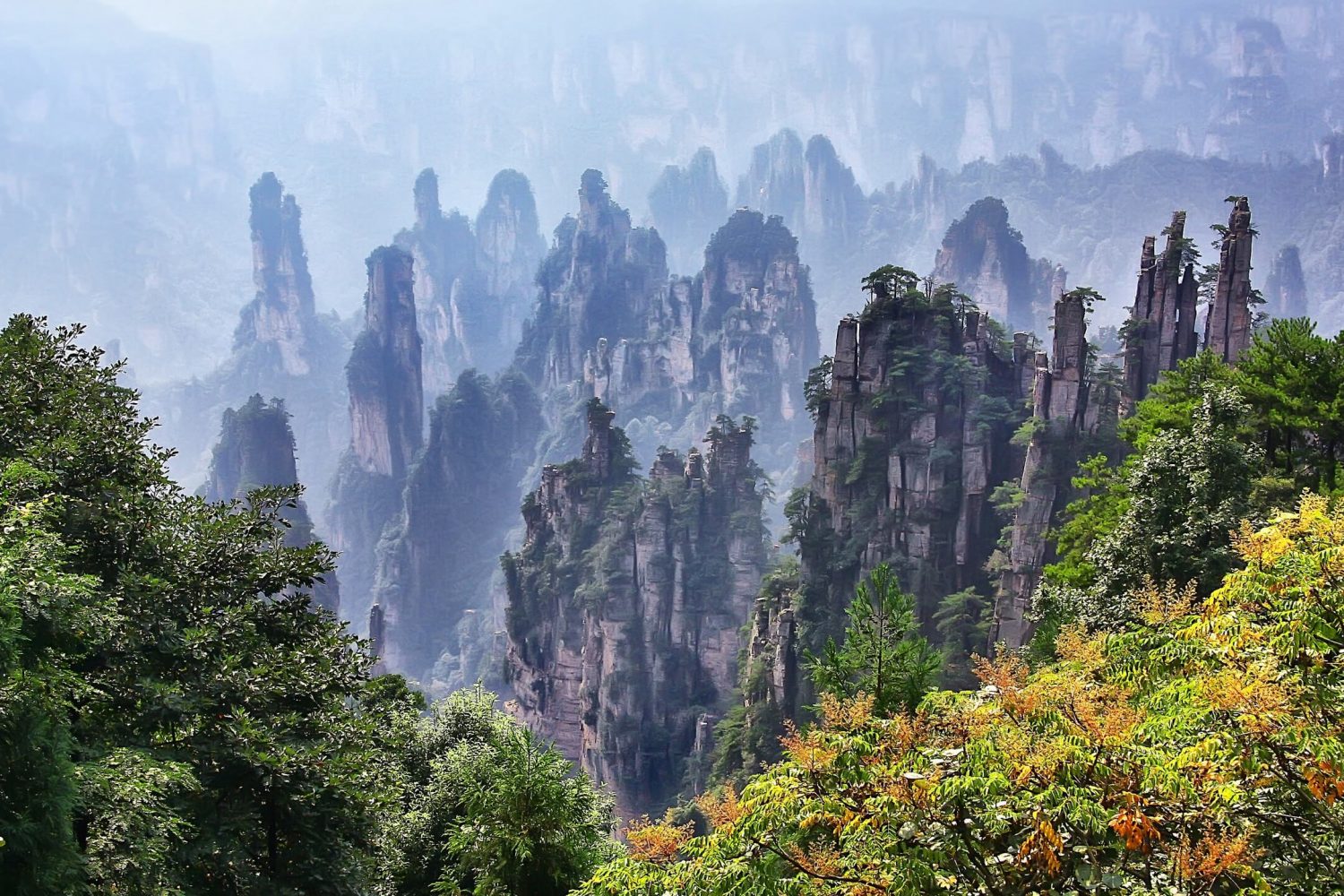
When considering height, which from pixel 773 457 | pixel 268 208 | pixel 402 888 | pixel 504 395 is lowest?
pixel 402 888

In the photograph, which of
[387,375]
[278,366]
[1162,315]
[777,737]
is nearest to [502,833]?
[777,737]

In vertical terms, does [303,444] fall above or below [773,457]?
above

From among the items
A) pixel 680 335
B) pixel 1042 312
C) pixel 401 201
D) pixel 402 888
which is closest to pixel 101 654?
pixel 402 888

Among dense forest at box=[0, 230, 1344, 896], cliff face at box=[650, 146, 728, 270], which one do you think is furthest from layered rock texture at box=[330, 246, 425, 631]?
dense forest at box=[0, 230, 1344, 896]

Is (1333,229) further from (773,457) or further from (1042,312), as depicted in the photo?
(773,457)

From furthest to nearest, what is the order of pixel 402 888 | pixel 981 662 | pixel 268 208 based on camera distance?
1. pixel 268 208
2. pixel 402 888
3. pixel 981 662

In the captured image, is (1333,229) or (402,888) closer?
(402,888)

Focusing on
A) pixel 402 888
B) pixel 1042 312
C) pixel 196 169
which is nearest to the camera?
pixel 402 888
